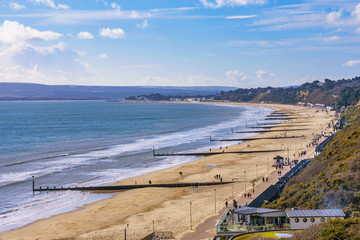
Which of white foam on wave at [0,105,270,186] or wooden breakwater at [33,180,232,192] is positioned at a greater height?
white foam on wave at [0,105,270,186]

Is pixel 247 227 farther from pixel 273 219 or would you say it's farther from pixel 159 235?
pixel 159 235

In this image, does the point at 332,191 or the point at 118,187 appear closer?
the point at 332,191

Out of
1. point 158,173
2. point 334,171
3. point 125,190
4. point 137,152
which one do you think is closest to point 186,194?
point 125,190

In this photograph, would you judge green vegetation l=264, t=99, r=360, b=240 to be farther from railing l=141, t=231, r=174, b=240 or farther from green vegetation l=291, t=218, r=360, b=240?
railing l=141, t=231, r=174, b=240

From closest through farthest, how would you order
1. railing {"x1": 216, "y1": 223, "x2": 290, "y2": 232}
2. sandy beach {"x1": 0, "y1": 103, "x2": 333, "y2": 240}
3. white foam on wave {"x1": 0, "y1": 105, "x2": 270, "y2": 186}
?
railing {"x1": 216, "y1": 223, "x2": 290, "y2": 232} < sandy beach {"x1": 0, "y1": 103, "x2": 333, "y2": 240} < white foam on wave {"x1": 0, "y1": 105, "x2": 270, "y2": 186}

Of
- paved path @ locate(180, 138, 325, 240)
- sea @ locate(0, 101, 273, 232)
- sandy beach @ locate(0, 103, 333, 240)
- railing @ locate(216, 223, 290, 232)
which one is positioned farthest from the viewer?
Result: sea @ locate(0, 101, 273, 232)

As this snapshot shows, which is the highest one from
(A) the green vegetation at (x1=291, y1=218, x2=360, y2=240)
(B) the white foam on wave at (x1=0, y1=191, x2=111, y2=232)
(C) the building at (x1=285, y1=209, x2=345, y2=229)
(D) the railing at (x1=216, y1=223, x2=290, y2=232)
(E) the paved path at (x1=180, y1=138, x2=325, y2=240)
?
(A) the green vegetation at (x1=291, y1=218, x2=360, y2=240)

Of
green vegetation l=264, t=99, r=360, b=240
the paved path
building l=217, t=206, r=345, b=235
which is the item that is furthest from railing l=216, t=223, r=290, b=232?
green vegetation l=264, t=99, r=360, b=240

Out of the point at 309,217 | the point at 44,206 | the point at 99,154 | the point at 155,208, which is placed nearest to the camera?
the point at 309,217

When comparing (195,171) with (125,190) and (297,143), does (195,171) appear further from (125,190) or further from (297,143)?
(297,143)

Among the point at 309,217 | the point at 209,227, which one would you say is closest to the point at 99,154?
the point at 209,227

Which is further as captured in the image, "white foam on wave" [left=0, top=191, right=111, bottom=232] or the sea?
the sea

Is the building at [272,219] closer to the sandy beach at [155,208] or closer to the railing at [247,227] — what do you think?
the railing at [247,227]
